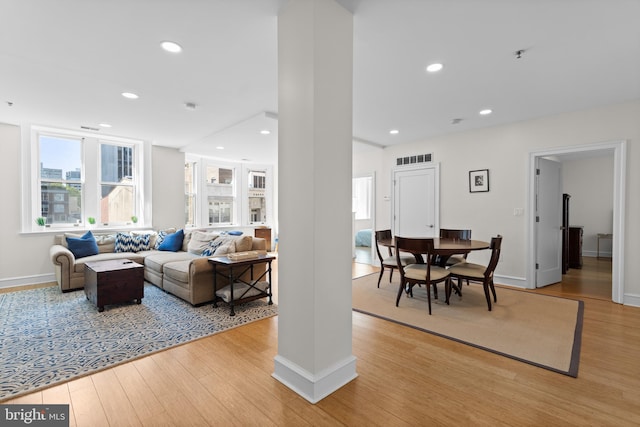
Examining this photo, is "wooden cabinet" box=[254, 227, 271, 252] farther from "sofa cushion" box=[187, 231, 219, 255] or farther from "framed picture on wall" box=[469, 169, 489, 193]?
"framed picture on wall" box=[469, 169, 489, 193]

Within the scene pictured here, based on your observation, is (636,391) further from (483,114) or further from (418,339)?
(483,114)

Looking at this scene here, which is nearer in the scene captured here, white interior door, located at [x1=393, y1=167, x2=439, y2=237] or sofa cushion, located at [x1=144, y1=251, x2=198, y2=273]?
sofa cushion, located at [x1=144, y1=251, x2=198, y2=273]

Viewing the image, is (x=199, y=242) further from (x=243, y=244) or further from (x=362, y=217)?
(x=362, y=217)

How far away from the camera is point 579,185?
7.14 metres

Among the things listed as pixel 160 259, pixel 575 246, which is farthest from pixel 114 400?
pixel 575 246

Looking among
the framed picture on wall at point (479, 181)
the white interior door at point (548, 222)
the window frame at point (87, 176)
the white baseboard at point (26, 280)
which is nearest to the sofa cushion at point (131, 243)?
the window frame at point (87, 176)

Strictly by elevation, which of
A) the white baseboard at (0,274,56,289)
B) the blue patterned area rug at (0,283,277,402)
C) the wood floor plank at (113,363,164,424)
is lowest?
the wood floor plank at (113,363,164,424)

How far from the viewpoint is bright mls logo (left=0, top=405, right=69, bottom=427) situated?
1699 mm

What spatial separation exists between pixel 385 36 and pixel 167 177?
5631mm

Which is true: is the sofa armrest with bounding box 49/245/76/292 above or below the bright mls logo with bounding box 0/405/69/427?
above

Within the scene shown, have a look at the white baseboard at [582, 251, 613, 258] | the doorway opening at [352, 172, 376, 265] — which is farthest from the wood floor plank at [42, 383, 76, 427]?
the white baseboard at [582, 251, 613, 258]

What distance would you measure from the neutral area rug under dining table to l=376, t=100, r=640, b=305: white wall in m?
0.86

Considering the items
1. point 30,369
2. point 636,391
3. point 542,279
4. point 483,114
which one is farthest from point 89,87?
point 542,279

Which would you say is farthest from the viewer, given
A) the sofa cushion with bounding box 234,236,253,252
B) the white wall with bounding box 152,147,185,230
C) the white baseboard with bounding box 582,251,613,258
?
the white baseboard with bounding box 582,251,613,258
